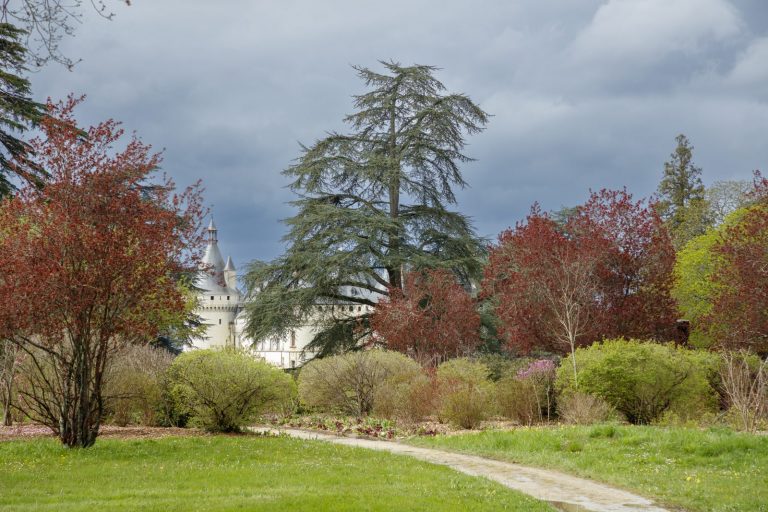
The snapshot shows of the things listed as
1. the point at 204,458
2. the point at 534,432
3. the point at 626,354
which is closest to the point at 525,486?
the point at 534,432

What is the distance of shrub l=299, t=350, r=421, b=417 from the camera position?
704 inches

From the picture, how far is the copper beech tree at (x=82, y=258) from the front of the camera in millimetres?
10828

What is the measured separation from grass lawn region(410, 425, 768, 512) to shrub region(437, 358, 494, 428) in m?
2.07

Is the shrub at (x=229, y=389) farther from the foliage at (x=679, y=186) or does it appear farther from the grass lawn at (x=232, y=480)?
the foliage at (x=679, y=186)

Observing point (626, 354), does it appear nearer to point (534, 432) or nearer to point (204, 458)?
point (534, 432)

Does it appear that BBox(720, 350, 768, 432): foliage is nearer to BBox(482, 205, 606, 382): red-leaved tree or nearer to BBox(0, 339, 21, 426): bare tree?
BBox(482, 205, 606, 382): red-leaved tree

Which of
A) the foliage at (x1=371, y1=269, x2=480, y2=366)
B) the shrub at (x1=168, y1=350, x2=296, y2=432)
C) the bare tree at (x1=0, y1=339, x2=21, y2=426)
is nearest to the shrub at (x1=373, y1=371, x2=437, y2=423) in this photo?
the shrub at (x1=168, y1=350, x2=296, y2=432)

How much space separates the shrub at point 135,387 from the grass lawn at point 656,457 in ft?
21.1

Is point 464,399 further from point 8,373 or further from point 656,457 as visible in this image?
point 8,373

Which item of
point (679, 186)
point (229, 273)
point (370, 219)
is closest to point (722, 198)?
point (679, 186)

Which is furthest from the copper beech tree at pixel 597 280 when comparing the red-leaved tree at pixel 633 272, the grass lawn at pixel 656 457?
the grass lawn at pixel 656 457

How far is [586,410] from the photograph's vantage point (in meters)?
13.4

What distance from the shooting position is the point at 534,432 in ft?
38.7

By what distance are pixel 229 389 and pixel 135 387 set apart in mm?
2618
